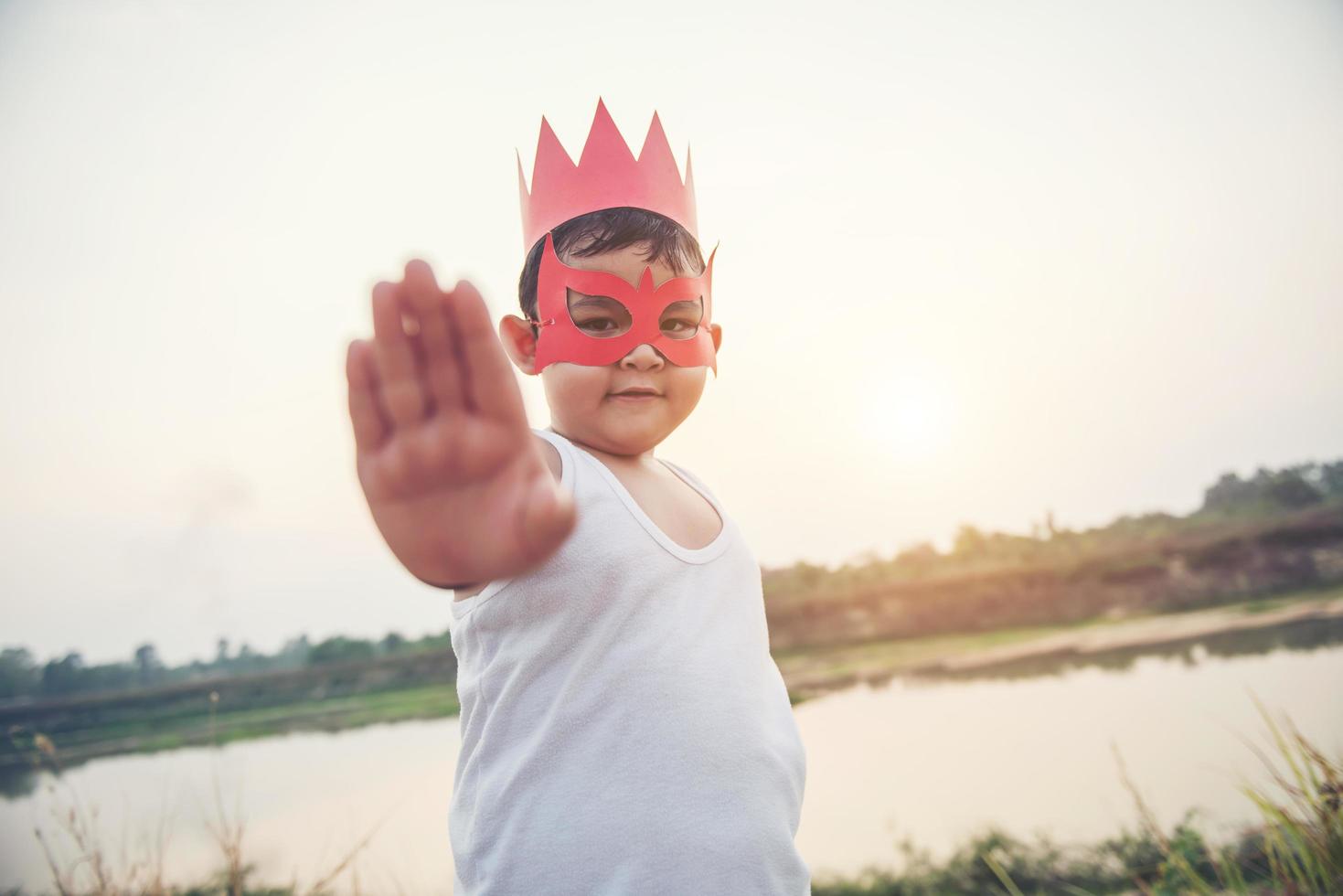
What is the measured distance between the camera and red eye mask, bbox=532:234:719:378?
54.8 inches

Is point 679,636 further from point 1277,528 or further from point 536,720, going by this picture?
point 1277,528

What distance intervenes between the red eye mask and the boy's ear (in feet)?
0.22

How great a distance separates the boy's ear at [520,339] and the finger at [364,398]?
0.62m

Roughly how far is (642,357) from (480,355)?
56 centimetres

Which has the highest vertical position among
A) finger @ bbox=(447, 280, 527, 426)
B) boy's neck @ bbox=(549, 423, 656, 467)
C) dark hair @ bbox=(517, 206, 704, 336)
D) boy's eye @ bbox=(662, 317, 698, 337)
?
dark hair @ bbox=(517, 206, 704, 336)

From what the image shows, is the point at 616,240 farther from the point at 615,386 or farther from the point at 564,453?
the point at 564,453

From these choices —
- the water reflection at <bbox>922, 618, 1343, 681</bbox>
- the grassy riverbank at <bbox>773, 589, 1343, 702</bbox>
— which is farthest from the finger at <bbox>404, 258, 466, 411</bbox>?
the water reflection at <bbox>922, 618, 1343, 681</bbox>

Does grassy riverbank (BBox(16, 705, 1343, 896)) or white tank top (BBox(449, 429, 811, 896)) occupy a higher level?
white tank top (BBox(449, 429, 811, 896))

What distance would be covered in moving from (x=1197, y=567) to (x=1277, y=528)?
1.00 metres

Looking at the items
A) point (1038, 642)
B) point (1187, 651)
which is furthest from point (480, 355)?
point (1038, 642)

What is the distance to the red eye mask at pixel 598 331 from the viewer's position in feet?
4.57

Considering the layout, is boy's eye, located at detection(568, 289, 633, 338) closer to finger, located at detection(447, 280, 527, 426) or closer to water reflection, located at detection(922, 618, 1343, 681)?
finger, located at detection(447, 280, 527, 426)

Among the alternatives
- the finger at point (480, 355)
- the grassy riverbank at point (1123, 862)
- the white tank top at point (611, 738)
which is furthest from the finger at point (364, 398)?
the grassy riverbank at point (1123, 862)

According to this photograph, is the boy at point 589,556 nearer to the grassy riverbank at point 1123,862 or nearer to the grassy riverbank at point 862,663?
the grassy riverbank at point 1123,862
